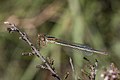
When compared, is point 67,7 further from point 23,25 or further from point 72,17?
point 23,25

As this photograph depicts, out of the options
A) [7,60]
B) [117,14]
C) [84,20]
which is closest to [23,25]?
[7,60]

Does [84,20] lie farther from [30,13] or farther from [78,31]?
[30,13]

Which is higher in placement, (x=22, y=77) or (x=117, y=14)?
(x=117, y=14)

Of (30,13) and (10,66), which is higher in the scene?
(30,13)

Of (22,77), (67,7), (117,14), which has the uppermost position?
(67,7)

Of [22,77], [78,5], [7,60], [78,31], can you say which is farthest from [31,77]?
[78,5]

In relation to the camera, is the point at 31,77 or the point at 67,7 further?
the point at 67,7
